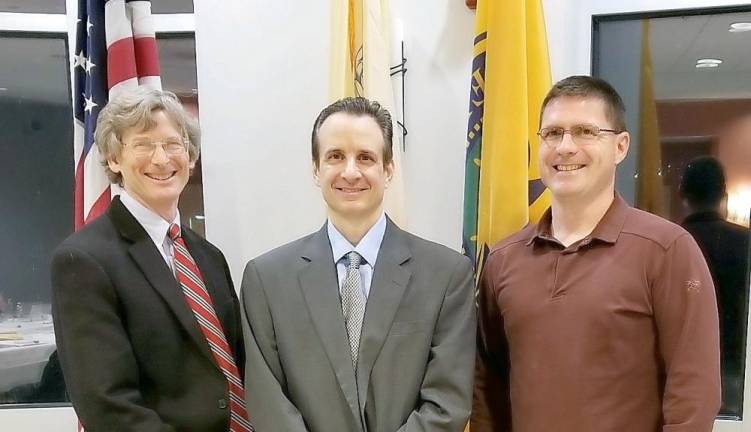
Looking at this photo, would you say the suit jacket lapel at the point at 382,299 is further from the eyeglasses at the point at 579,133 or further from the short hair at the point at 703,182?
the short hair at the point at 703,182

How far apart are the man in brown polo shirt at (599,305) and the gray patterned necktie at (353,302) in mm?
423

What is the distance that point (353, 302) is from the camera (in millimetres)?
1501

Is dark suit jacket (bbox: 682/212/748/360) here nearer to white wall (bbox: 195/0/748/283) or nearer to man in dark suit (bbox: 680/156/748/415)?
man in dark suit (bbox: 680/156/748/415)

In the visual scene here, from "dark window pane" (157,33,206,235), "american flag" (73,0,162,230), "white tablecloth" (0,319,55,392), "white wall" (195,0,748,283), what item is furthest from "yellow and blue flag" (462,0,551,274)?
"white tablecloth" (0,319,55,392)

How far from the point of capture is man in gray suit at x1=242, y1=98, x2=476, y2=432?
142cm

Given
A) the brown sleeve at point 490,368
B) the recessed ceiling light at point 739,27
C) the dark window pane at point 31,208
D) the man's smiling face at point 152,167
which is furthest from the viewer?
the dark window pane at point 31,208

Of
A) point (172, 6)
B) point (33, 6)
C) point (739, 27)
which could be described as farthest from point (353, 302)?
point (33, 6)

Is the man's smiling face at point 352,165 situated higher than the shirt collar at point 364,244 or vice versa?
the man's smiling face at point 352,165

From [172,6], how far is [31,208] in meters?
1.14

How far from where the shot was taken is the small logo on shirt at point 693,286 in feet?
4.66

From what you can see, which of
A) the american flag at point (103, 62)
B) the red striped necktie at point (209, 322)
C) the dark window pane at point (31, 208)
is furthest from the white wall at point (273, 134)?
the dark window pane at point (31, 208)

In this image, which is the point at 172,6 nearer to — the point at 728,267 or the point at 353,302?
the point at 353,302

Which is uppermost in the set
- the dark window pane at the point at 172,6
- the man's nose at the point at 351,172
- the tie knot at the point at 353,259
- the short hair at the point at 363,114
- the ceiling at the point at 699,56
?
the dark window pane at the point at 172,6

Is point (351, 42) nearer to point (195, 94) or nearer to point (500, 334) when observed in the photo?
point (195, 94)
